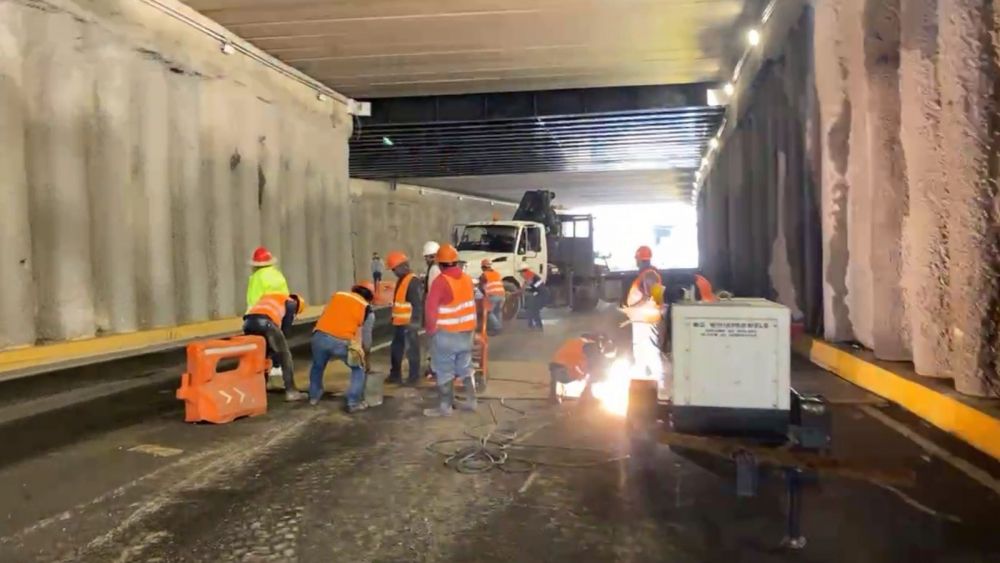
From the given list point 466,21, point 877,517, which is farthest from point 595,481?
point 466,21

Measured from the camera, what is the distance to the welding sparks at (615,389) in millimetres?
8914

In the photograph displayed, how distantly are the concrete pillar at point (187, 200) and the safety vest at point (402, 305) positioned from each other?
23.8 feet

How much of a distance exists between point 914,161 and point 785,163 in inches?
273

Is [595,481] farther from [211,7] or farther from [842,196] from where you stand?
[211,7]

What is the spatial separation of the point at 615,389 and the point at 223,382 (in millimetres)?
4608

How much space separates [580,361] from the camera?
29.5 feet

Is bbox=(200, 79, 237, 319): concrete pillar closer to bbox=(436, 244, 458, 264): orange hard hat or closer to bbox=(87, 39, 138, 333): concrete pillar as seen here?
bbox=(87, 39, 138, 333): concrete pillar

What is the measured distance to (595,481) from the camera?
612 centimetres

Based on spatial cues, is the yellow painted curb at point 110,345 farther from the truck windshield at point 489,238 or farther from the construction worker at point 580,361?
the construction worker at point 580,361

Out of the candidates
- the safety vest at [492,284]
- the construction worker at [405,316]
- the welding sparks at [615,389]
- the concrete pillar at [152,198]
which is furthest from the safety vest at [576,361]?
the concrete pillar at [152,198]

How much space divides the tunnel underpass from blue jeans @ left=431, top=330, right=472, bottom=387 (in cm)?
8

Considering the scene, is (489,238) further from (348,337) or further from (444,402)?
(444,402)

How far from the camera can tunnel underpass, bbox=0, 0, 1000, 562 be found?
5297 mm

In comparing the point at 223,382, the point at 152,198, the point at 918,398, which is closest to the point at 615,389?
the point at 918,398
